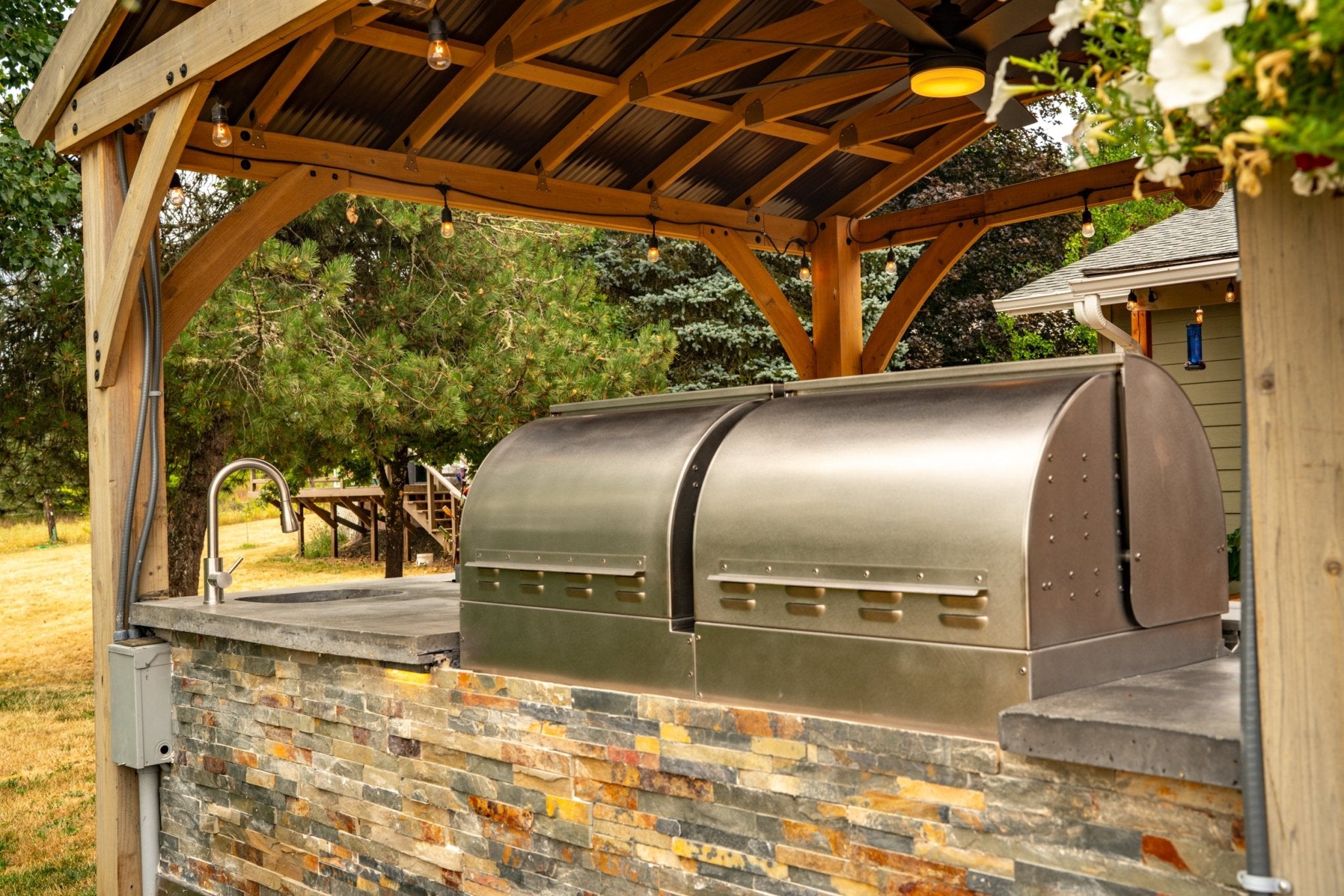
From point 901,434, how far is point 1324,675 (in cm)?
100

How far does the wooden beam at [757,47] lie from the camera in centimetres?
478

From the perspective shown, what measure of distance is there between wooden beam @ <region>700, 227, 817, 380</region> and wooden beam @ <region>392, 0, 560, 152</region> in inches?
76.6

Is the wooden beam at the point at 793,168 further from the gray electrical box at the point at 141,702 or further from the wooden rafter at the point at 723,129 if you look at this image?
the gray electrical box at the point at 141,702

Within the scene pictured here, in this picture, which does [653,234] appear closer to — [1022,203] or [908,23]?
[1022,203]

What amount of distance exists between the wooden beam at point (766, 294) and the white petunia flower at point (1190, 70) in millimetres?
5505

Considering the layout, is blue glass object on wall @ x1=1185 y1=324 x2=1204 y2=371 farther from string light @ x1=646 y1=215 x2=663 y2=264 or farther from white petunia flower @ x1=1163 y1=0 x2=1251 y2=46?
white petunia flower @ x1=1163 y1=0 x2=1251 y2=46

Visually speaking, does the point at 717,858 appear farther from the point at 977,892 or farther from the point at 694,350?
the point at 694,350

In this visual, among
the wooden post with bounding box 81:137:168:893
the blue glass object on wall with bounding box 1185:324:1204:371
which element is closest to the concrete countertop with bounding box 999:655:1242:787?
the wooden post with bounding box 81:137:168:893

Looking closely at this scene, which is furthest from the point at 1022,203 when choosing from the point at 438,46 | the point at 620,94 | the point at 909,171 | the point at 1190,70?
the point at 1190,70

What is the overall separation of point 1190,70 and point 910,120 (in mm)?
4972

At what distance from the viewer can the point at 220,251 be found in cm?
454

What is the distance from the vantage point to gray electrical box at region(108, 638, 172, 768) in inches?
169

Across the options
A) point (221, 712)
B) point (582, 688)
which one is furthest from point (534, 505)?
point (221, 712)

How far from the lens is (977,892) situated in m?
2.14
